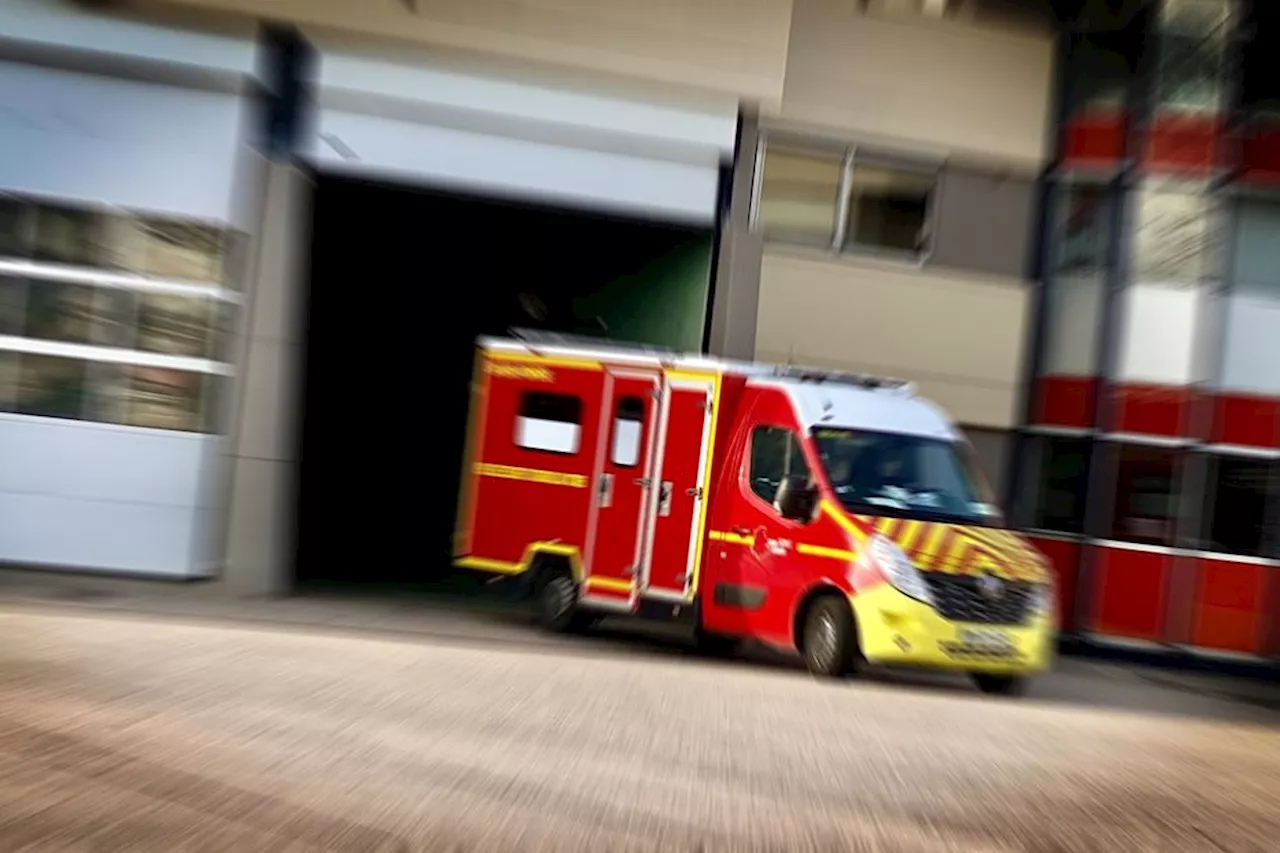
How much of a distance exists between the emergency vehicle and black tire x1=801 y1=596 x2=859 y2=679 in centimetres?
2

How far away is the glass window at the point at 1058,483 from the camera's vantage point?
17188mm

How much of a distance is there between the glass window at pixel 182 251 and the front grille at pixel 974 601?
8.03 m

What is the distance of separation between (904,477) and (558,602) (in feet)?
12.0

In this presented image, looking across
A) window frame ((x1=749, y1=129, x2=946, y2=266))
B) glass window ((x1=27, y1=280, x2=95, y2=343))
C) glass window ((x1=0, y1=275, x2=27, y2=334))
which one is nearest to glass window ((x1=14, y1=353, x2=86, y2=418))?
glass window ((x1=27, y1=280, x2=95, y2=343))

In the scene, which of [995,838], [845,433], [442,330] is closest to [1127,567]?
[845,433]

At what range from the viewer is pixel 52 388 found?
1405 cm

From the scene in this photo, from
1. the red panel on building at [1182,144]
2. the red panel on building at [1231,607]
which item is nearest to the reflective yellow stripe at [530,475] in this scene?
the red panel on building at [1231,607]

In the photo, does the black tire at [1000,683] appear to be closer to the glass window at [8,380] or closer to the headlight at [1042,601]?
the headlight at [1042,601]

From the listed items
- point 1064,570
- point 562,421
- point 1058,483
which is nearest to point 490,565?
point 562,421

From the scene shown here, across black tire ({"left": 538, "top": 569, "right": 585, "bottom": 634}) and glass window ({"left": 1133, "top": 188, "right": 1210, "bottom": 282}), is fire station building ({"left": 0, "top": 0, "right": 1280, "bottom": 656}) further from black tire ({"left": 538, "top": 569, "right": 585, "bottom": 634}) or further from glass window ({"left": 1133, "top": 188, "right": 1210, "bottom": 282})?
black tire ({"left": 538, "top": 569, "right": 585, "bottom": 634})

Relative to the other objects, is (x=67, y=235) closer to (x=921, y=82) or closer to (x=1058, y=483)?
(x=921, y=82)

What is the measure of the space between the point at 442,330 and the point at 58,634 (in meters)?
10.8

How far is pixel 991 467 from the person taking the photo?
1750 centimetres

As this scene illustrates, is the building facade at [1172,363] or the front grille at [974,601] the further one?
the building facade at [1172,363]
